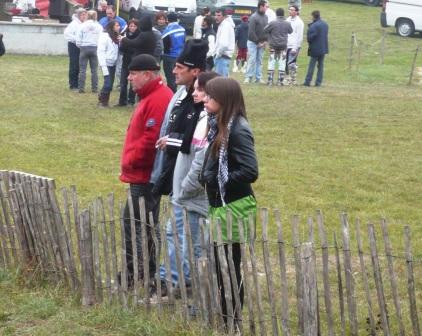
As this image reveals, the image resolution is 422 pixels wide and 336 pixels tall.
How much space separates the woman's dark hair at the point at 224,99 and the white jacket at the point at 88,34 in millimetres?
13129

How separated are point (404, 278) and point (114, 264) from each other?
9.22ft

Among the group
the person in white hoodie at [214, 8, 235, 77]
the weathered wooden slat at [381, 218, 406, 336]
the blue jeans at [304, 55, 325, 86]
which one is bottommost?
the blue jeans at [304, 55, 325, 86]

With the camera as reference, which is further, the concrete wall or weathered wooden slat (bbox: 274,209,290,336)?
the concrete wall

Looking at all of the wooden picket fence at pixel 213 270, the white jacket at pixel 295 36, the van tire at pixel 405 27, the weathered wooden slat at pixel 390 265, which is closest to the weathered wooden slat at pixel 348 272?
→ the wooden picket fence at pixel 213 270

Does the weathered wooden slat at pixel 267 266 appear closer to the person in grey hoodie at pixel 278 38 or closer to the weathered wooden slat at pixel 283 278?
the weathered wooden slat at pixel 283 278

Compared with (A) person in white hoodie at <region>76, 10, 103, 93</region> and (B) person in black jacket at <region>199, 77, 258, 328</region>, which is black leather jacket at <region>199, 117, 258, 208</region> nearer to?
(B) person in black jacket at <region>199, 77, 258, 328</region>

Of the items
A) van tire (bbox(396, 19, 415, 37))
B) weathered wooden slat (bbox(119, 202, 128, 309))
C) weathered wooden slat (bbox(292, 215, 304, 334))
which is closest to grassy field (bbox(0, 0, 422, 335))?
weathered wooden slat (bbox(119, 202, 128, 309))

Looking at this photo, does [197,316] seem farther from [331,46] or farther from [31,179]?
[331,46]

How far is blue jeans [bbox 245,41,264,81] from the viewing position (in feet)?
74.0

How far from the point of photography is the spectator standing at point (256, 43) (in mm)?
22484

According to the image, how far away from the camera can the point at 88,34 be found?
19.4 meters

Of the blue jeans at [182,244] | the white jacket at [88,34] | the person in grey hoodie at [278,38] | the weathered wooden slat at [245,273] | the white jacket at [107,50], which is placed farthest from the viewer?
the person in grey hoodie at [278,38]

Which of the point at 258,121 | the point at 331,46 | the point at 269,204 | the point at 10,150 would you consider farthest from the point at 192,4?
the point at 269,204

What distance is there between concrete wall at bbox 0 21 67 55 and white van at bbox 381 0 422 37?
1301 cm
